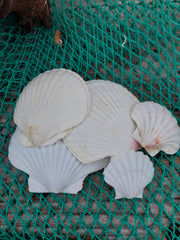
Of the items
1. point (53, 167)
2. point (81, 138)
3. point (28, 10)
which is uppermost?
point (28, 10)

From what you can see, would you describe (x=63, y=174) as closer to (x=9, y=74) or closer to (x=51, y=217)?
(x=51, y=217)

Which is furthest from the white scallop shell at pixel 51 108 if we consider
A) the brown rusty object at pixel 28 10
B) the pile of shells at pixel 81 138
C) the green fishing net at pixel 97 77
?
the brown rusty object at pixel 28 10

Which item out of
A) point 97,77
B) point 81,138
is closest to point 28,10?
point 97,77

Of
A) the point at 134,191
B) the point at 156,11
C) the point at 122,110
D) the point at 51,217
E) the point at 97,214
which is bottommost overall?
the point at 51,217

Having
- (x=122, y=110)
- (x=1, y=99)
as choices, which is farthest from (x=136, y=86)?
(x=1, y=99)

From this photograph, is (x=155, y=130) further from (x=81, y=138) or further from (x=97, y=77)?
(x=97, y=77)

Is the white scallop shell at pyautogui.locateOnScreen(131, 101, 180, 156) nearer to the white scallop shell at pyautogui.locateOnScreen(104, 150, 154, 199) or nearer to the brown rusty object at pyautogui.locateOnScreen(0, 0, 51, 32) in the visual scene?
the white scallop shell at pyautogui.locateOnScreen(104, 150, 154, 199)
